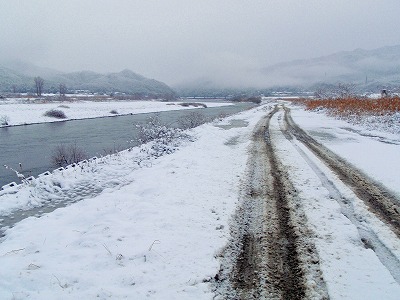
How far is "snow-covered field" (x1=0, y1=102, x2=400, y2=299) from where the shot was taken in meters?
4.22

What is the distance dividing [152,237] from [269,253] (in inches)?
84.7

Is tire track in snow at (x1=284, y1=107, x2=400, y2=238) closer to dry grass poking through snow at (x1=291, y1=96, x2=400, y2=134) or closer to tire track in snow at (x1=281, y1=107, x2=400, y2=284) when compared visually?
tire track in snow at (x1=281, y1=107, x2=400, y2=284)

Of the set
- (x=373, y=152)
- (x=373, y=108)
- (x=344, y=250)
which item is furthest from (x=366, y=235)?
(x=373, y=108)

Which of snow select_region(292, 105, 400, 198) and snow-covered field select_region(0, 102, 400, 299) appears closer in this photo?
snow-covered field select_region(0, 102, 400, 299)

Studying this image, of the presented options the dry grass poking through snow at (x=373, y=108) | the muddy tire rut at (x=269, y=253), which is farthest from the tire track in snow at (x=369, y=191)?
the dry grass poking through snow at (x=373, y=108)

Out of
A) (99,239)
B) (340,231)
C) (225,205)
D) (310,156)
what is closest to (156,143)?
(310,156)

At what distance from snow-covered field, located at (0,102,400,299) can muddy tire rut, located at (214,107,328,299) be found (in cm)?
18

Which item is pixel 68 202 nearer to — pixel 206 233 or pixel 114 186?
pixel 114 186

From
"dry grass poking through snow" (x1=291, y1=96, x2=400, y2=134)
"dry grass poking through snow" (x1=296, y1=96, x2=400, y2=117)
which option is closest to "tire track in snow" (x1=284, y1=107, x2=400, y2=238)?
"dry grass poking through snow" (x1=291, y1=96, x2=400, y2=134)

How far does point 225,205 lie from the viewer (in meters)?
7.28

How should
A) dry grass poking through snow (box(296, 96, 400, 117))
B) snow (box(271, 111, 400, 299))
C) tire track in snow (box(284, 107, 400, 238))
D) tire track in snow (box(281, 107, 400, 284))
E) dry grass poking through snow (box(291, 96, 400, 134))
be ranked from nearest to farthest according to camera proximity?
1. snow (box(271, 111, 400, 299))
2. tire track in snow (box(281, 107, 400, 284))
3. tire track in snow (box(284, 107, 400, 238))
4. dry grass poking through snow (box(291, 96, 400, 134))
5. dry grass poking through snow (box(296, 96, 400, 117))

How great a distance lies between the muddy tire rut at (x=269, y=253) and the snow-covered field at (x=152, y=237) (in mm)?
183

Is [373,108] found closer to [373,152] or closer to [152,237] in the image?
[373,152]

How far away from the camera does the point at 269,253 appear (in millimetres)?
5051
